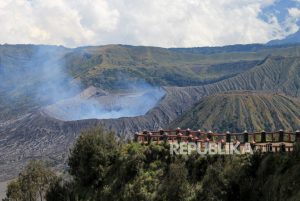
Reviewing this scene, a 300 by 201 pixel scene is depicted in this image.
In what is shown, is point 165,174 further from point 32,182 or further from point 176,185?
point 32,182

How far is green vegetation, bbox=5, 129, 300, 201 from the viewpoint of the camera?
36.1 m

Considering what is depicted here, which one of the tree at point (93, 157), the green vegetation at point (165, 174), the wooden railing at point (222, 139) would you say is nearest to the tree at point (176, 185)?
the green vegetation at point (165, 174)

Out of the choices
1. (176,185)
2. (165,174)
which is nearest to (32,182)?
(165,174)

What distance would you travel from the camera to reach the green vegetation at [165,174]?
36.1 m

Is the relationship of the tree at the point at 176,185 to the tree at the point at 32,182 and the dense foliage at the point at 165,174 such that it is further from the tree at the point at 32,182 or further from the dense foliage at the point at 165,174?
the tree at the point at 32,182

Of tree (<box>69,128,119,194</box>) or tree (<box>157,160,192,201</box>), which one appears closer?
tree (<box>157,160,192,201</box>)

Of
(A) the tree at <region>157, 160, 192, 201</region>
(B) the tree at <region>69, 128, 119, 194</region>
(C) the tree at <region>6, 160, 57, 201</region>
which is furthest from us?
(C) the tree at <region>6, 160, 57, 201</region>

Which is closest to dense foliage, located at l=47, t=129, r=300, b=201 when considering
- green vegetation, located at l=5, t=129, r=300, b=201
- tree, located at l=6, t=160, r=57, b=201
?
green vegetation, located at l=5, t=129, r=300, b=201

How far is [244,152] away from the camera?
40656 millimetres

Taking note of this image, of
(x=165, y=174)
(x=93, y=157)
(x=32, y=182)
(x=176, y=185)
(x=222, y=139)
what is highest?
(x=222, y=139)

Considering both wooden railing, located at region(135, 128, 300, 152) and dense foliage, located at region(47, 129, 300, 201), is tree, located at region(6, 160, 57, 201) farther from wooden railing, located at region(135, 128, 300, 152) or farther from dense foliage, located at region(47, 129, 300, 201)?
wooden railing, located at region(135, 128, 300, 152)

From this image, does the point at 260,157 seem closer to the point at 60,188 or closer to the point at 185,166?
the point at 185,166

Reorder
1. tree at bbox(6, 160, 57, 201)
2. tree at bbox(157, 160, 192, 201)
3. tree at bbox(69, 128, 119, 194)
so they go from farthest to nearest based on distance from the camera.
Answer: tree at bbox(6, 160, 57, 201), tree at bbox(69, 128, 119, 194), tree at bbox(157, 160, 192, 201)

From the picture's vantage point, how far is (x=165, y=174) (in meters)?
44.7
